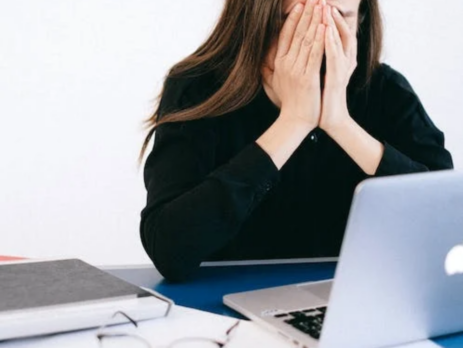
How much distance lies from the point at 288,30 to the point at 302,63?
7cm

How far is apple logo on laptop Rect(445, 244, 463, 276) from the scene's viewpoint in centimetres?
80

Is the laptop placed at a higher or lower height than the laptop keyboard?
higher

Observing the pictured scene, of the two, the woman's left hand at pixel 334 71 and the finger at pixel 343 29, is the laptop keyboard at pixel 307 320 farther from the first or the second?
the finger at pixel 343 29

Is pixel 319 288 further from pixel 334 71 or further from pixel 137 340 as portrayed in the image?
pixel 334 71

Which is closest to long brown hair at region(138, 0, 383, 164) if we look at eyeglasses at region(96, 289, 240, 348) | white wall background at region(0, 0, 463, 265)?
eyeglasses at region(96, 289, 240, 348)

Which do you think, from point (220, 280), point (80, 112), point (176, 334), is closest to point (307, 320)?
point (176, 334)

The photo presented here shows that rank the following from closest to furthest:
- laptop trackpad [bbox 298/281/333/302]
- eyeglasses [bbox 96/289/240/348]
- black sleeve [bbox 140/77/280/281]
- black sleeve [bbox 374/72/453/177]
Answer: eyeglasses [bbox 96/289/240/348], laptop trackpad [bbox 298/281/333/302], black sleeve [bbox 140/77/280/281], black sleeve [bbox 374/72/453/177]

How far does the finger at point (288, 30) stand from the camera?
128cm

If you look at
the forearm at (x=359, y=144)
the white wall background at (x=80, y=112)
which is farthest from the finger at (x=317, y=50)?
the white wall background at (x=80, y=112)

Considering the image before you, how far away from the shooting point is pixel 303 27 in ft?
4.17

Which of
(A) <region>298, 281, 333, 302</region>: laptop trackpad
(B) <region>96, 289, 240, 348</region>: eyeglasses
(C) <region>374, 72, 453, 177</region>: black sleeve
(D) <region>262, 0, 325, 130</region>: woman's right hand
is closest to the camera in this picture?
(B) <region>96, 289, 240, 348</region>: eyeglasses

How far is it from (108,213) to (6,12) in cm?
75

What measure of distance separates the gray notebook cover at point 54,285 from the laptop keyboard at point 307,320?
178mm

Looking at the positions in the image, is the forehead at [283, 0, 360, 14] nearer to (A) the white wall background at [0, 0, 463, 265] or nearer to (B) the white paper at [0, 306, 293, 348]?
(B) the white paper at [0, 306, 293, 348]
